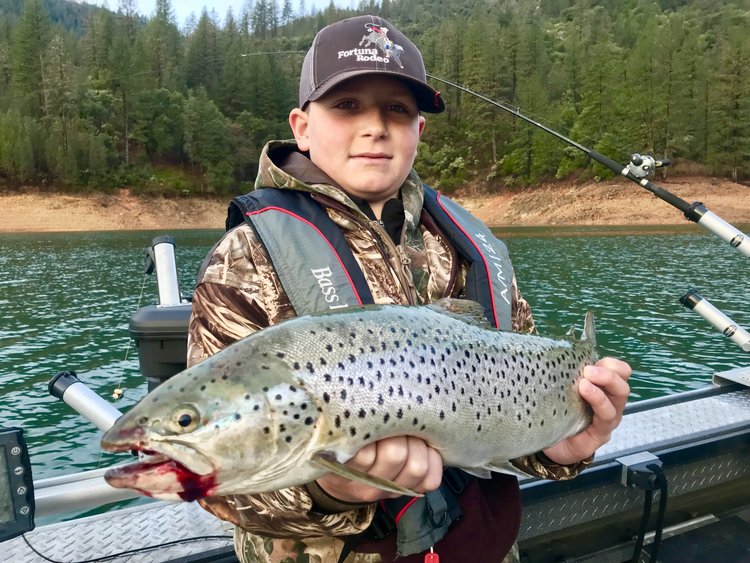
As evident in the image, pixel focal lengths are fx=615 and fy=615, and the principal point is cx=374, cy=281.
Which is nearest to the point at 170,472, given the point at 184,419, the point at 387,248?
the point at 184,419

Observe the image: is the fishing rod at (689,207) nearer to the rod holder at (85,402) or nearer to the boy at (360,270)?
the boy at (360,270)

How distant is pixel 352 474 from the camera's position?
190 centimetres

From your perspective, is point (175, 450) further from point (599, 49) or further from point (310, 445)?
point (599, 49)

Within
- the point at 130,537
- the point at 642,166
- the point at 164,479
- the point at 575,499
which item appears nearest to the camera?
the point at 164,479

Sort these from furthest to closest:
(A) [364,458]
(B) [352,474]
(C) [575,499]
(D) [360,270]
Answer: (C) [575,499] → (D) [360,270] → (A) [364,458] → (B) [352,474]

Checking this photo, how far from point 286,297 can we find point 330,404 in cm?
75

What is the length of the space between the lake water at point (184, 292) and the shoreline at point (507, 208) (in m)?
19.3

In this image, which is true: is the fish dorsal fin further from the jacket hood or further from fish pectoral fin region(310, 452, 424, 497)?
fish pectoral fin region(310, 452, 424, 497)

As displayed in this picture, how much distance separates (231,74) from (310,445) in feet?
377

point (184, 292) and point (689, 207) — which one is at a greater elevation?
point (689, 207)

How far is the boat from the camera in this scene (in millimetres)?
3289

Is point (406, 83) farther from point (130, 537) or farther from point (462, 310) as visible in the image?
point (130, 537)

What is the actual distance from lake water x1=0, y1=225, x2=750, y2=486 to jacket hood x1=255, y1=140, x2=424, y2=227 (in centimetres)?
387

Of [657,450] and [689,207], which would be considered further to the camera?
[689,207]
